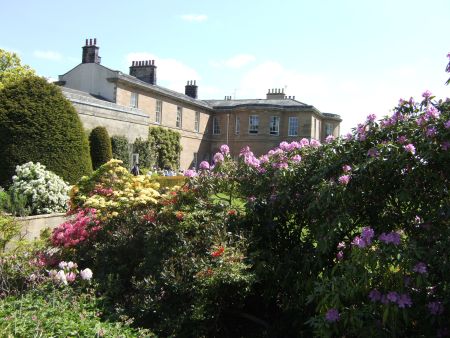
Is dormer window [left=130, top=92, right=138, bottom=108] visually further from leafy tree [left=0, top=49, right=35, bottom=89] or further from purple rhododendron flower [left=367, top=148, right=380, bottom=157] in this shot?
purple rhododendron flower [left=367, top=148, right=380, bottom=157]

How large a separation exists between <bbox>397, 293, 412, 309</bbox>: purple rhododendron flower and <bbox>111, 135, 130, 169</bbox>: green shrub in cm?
2224

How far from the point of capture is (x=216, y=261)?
14.5ft

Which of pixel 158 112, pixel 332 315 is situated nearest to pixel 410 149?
pixel 332 315

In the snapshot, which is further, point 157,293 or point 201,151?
point 201,151

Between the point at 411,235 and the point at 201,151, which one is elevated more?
the point at 201,151

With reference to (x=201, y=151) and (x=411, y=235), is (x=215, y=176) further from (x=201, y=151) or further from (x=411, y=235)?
(x=201, y=151)

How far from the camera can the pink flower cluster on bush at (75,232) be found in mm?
5828

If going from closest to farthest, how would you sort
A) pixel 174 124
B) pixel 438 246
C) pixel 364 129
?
pixel 438 246
pixel 364 129
pixel 174 124

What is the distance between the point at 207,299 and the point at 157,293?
506 millimetres

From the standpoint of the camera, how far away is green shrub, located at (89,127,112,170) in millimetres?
21183

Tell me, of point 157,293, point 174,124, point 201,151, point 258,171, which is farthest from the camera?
point 201,151

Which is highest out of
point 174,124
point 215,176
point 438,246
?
point 174,124

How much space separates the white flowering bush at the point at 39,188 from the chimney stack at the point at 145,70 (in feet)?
97.8

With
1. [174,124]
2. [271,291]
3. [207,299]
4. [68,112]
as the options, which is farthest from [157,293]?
[174,124]
